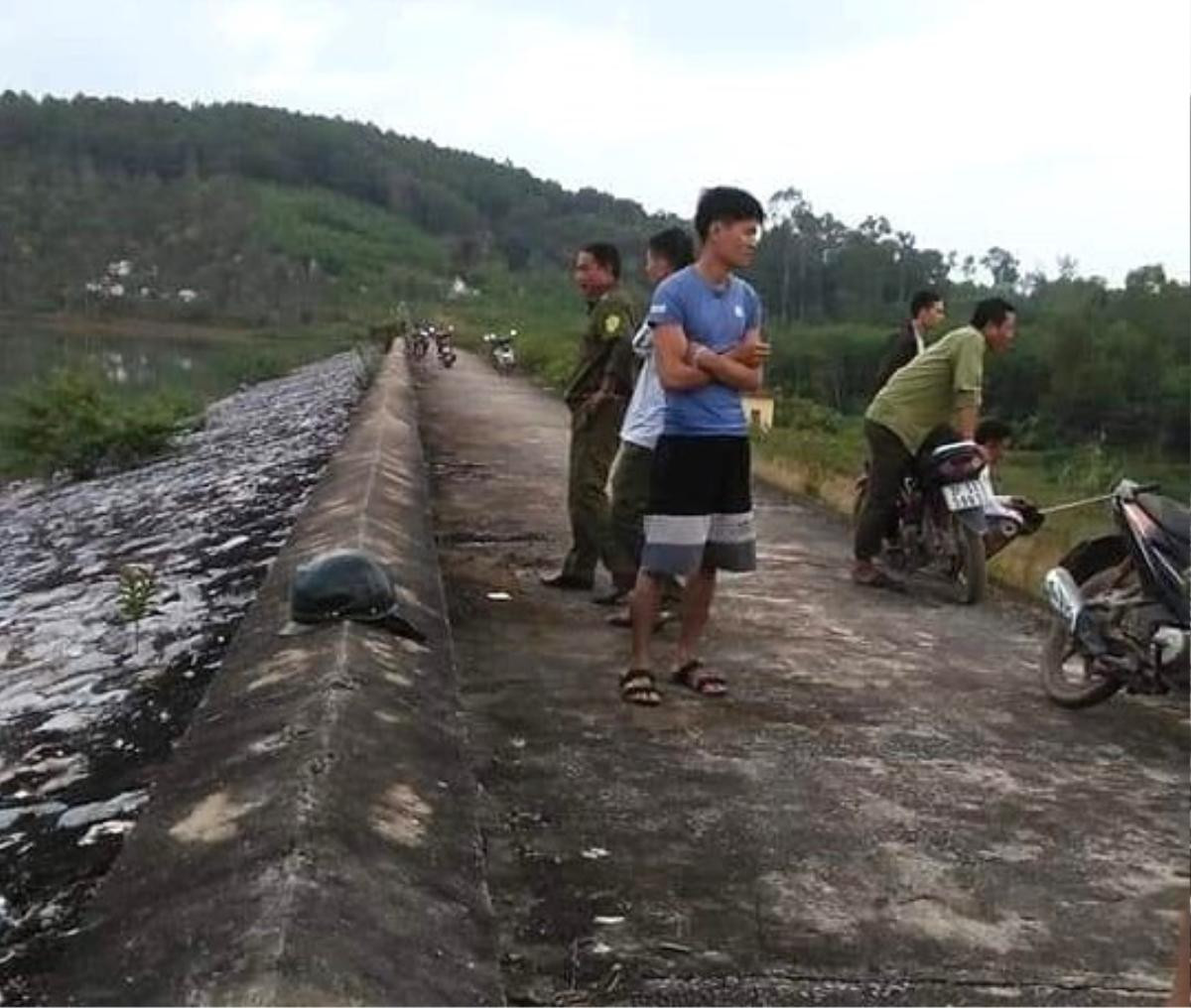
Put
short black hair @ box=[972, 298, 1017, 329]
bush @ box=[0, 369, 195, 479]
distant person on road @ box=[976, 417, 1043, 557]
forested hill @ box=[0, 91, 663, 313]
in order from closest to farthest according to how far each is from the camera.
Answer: short black hair @ box=[972, 298, 1017, 329] < distant person on road @ box=[976, 417, 1043, 557] < bush @ box=[0, 369, 195, 479] < forested hill @ box=[0, 91, 663, 313]

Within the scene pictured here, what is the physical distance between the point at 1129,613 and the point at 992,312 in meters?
2.04

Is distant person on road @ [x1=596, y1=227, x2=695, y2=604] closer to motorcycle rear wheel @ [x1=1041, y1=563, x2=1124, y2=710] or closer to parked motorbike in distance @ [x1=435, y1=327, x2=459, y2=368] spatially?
motorcycle rear wheel @ [x1=1041, y1=563, x2=1124, y2=710]

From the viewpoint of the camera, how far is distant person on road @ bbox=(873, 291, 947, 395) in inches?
288

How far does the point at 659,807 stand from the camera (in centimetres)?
348

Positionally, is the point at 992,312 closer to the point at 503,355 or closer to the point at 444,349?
the point at 503,355

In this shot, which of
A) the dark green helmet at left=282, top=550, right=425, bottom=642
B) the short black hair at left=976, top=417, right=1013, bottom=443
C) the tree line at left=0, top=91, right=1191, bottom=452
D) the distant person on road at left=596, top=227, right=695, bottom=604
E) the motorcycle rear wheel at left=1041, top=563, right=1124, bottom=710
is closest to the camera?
the dark green helmet at left=282, top=550, right=425, bottom=642

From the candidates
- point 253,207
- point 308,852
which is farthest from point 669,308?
point 253,207

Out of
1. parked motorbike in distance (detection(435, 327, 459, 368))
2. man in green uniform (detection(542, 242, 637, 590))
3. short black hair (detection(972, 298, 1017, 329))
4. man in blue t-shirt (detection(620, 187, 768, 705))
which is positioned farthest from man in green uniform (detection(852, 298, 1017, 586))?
parked motorbike in distance (detection(435, 327, 459, 368))

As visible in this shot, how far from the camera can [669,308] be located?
14.2 feet

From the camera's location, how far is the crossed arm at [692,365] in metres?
4.25

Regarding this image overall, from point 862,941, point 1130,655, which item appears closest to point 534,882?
point 862,941

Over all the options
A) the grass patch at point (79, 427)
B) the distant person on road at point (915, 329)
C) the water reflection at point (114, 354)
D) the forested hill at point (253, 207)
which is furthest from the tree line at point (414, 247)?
the distant person on road at point (915, 329)

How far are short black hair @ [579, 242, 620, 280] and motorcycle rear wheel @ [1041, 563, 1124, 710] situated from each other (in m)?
2.07

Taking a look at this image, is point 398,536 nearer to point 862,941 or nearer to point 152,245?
point 862,941
